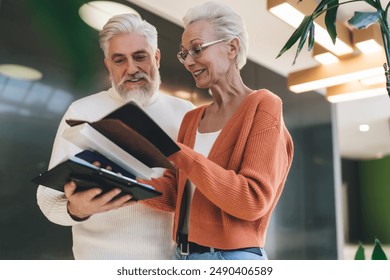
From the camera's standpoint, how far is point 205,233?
4.37 feet

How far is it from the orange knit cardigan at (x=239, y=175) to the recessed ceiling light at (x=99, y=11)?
73cm

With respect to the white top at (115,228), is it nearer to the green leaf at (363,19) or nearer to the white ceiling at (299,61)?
the white ceiling at (299,61)

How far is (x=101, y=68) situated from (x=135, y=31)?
21cm

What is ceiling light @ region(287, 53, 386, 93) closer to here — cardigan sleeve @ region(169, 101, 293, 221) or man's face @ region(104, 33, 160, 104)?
man's face @ region(104, 33, 160, 104)

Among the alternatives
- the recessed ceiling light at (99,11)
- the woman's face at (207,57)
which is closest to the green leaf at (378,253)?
the woman's face at (207,57)

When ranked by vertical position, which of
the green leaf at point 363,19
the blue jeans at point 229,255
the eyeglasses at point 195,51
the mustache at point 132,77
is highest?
the green leaf at point 363,19

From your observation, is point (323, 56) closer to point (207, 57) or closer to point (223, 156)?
point (207, 57)

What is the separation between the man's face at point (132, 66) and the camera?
165 centimetres

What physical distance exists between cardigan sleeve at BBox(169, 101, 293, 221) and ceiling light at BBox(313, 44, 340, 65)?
3.42 ft

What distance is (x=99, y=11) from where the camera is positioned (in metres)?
1.79

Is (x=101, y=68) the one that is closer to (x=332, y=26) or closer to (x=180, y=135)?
(x=180, y=135)

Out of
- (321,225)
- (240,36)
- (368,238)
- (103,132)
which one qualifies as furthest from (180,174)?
(321,225)

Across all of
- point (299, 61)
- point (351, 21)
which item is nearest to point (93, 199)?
point (351, 21)
